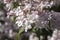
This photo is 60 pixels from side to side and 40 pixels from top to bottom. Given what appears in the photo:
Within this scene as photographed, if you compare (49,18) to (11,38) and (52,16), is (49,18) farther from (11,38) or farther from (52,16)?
(11,38)

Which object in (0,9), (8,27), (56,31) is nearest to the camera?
(56,31)

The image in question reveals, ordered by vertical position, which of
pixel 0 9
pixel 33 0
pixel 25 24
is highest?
pixel 33 0

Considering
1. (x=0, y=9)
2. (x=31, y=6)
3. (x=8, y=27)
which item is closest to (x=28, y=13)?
(x=31, y=6)

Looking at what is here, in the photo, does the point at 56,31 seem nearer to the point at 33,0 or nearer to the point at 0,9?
the point at 33,0

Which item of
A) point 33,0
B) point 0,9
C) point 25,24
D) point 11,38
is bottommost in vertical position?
point 11,38

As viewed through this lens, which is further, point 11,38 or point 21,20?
point 11,38

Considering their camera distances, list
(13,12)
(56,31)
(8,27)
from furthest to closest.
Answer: (8,27), (56,31), (13,12)

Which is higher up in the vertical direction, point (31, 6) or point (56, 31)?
point (31, 6)

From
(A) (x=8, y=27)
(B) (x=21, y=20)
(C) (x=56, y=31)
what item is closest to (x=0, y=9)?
(A) (x=8, y=27)

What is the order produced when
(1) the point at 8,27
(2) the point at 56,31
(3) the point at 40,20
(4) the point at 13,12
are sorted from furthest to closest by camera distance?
(1) the point at 8,27 < (2) the point at 56,31 < (4) the point at 13,12 < (3) the point at 40,20
